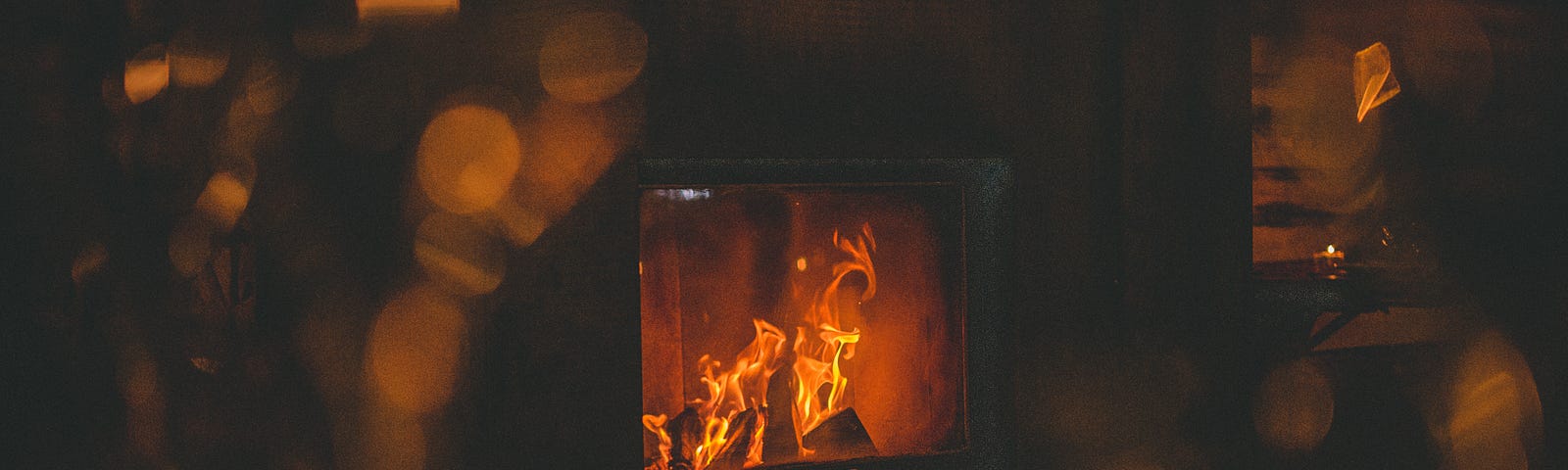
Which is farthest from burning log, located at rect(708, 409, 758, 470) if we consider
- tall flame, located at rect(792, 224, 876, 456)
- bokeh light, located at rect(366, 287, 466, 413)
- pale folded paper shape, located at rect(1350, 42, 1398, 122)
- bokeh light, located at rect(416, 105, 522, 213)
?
pale folded paper shape, located at rect(1350, 42, 1398, 122)

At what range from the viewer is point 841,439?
2123 mm

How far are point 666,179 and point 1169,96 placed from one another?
4.14 ft

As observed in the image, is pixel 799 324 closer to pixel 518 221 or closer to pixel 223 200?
pixel 518 221

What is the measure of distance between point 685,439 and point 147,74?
133 cm

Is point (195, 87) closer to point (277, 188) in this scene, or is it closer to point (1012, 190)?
point (277, 188)

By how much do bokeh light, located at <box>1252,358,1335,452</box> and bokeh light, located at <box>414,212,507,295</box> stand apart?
1922mm

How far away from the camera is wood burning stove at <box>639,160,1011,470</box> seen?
2.05 meters

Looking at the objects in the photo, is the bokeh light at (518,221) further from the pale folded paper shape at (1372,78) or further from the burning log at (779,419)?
the pale folded paper shape at (1372,78)

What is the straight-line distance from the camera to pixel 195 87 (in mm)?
1711

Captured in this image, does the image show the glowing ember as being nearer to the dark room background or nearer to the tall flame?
the tall flame

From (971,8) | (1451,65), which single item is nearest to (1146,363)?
(971,8)

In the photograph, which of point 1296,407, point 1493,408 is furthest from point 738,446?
point 1493,408

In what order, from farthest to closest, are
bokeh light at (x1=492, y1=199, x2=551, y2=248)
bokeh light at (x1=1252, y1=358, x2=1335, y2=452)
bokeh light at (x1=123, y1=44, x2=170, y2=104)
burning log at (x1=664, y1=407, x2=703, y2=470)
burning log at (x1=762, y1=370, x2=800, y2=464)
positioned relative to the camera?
bokeh light at (x1=1252, y1=358, x2=1335, y2=452)
burning log at (x1=762, y1=370, x2=800, y2=464)
burning log at (x1=664, y1=407, x2=703, y2=470)
bokeh light at (x1=492, y1=199, x2=551, y2=248)
bokeh light at (x1=123, y1=44, x2=170, y2=104)

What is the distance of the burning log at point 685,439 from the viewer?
203cm
